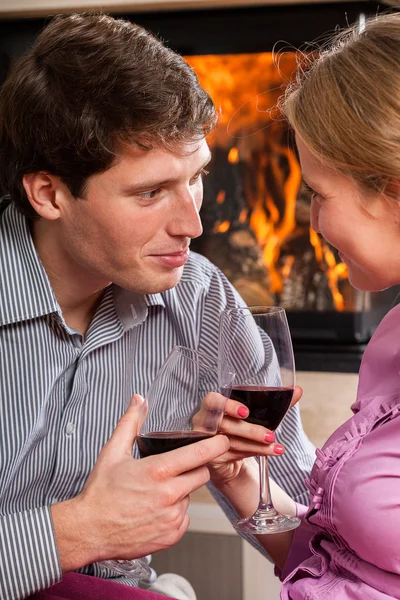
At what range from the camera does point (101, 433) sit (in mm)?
1582

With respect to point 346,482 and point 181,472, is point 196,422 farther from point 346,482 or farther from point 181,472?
point 346,482

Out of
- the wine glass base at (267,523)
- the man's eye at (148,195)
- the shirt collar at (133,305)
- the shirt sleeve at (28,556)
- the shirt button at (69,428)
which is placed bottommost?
the shirt sleeve at (28,556)

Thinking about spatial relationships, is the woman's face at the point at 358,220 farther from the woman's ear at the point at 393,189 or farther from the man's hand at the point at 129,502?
the man's hand at the point at 129,502

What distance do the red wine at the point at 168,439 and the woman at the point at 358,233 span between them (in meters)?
0.19

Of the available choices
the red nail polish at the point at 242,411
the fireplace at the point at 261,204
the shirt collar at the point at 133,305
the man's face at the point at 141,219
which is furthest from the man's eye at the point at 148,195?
the fireplace at the point at 261,204

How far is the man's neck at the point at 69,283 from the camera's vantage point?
1630mm

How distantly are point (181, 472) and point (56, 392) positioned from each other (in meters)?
0.52

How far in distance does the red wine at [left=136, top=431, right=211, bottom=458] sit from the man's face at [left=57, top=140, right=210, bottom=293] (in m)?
0.44

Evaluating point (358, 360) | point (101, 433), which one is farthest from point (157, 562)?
point (101, 433)

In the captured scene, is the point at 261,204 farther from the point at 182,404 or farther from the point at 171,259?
the point at 182,404

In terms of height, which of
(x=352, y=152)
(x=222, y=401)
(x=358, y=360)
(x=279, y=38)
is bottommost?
(x=358, y=360)

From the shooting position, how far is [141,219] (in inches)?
59.9

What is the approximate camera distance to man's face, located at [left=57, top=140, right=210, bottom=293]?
1.51 m

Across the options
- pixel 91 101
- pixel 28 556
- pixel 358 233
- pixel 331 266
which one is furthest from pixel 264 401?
pixel 331 266
